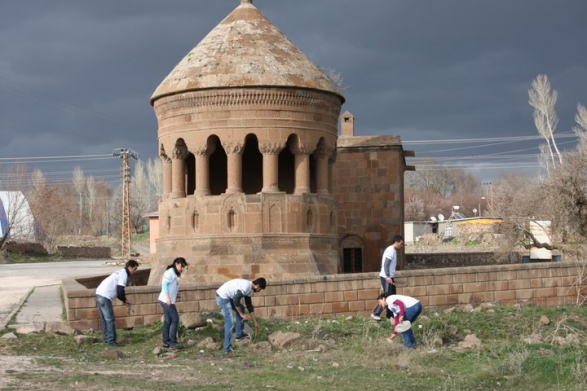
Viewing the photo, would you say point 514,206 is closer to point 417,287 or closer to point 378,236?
point 378,236

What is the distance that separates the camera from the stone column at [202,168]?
20953mm

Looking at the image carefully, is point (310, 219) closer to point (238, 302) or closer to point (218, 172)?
point (218, 172)

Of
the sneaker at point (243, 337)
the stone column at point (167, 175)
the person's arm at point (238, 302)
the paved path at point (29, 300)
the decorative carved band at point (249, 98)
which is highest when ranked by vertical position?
the decorative carved band at point (249, 98)

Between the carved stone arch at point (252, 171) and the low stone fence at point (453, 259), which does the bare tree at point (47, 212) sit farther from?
the carved stone arch at point (252, 171)

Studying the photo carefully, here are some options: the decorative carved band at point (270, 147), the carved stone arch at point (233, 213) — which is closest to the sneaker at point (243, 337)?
the carved stone arch at point (233, 213)

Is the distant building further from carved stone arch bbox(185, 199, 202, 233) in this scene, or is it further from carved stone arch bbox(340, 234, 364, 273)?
carved stone arch bbox(185, 199, 202, 233)

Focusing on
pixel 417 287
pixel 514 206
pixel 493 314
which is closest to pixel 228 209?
pixel 417 287

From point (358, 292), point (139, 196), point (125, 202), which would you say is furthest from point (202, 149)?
point (139, 196)

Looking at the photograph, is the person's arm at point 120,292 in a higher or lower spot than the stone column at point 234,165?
lower

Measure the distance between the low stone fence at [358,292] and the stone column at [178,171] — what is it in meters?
2.91

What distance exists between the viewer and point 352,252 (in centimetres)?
2631

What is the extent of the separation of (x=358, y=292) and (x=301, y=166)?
15.1ft

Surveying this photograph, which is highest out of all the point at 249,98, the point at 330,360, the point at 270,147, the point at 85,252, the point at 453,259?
the point at 249,98

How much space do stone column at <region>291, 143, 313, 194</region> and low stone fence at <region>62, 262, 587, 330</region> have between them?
3995 millimetres
